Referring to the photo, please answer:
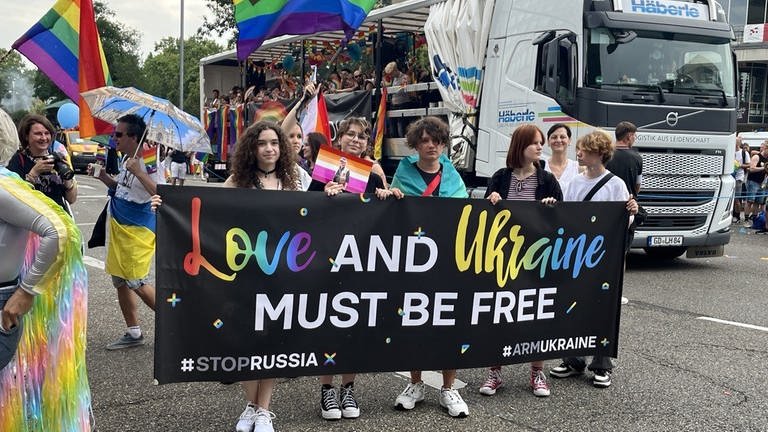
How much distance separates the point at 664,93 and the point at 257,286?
7.11 m

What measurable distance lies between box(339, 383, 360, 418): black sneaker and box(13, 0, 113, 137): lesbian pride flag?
305 cm

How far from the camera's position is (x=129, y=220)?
5.44m

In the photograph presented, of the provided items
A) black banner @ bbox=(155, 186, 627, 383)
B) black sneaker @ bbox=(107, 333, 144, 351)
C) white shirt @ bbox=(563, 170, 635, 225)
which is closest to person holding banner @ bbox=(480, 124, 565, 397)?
black banner @ bbox=(155, 186, 627, 383)

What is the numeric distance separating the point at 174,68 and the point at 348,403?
8082cm

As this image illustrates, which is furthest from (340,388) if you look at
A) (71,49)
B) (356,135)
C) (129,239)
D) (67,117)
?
(67,117)

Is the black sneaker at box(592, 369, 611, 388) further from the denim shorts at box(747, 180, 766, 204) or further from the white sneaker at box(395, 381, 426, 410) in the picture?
the denim shorts at box(747, 180, 766, 204)

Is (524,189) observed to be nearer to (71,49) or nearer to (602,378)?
(602,378)

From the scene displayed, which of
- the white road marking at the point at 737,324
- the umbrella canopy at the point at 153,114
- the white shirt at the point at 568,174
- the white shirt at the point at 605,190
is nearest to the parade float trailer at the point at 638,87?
the white road marking at the point at 737,324

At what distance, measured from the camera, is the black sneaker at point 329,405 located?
411cm

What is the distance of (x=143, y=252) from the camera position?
5.43 metres

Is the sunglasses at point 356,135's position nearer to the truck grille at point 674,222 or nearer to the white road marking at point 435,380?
the white road marking at point 435,380

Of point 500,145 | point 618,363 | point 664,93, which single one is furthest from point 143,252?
point 664,93

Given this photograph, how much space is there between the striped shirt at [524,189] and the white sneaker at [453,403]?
126cm

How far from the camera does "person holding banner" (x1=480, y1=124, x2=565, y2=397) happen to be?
4586 millimetres
